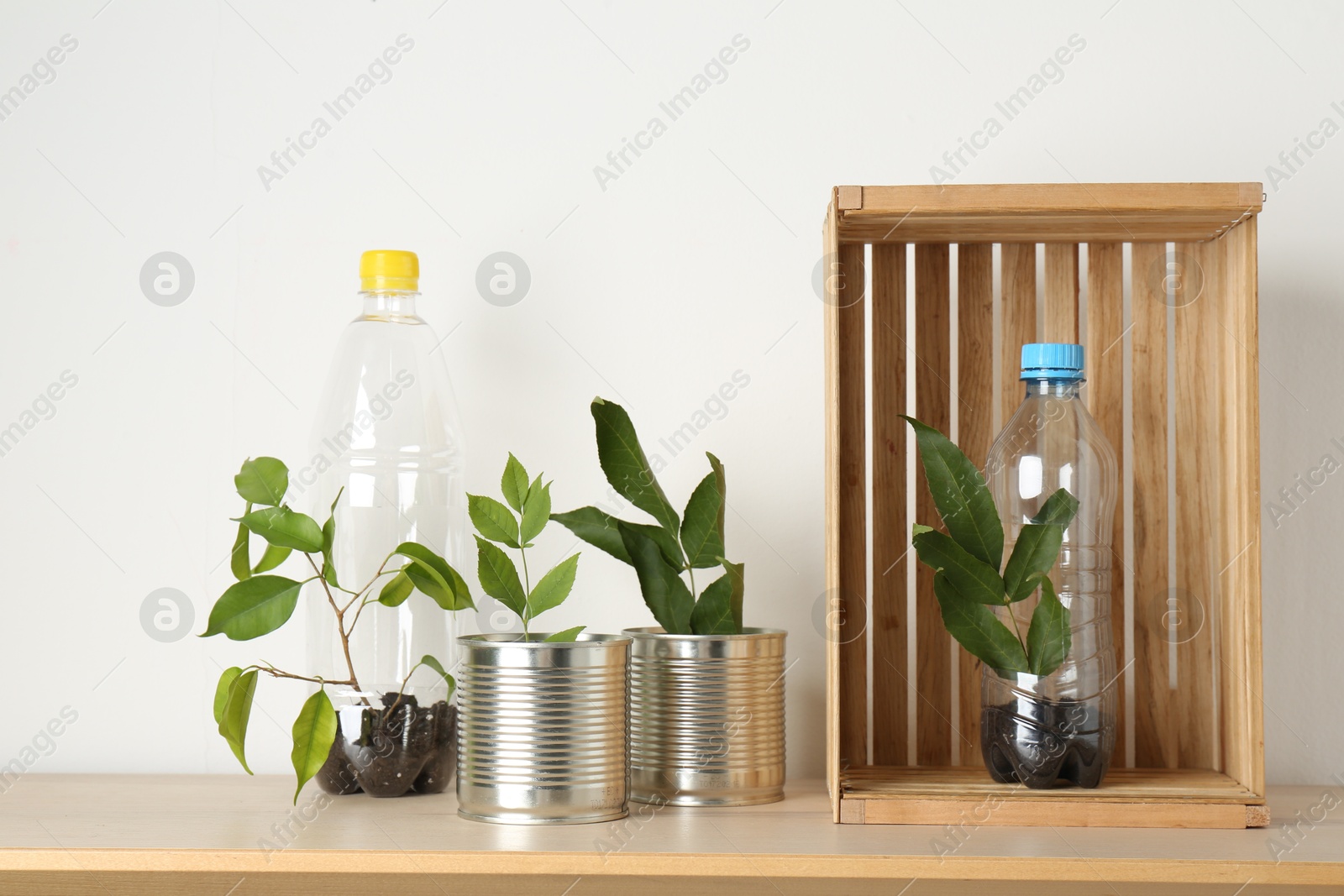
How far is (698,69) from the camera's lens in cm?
99

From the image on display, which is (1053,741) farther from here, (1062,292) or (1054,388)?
(1062,292)

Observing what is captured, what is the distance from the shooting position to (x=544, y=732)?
72cm

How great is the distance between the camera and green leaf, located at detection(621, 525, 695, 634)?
2.70 ft

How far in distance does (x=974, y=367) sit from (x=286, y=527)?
1.94 feet

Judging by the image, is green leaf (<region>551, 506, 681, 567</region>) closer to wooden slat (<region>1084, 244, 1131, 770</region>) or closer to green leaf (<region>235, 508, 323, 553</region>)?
green leaf (<region>235, 508, 323, 553</region>)

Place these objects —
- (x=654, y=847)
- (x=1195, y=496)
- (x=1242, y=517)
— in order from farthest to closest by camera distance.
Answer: (x=1195, y=496)
(x=1242, y=517)
(x=654, y=847)

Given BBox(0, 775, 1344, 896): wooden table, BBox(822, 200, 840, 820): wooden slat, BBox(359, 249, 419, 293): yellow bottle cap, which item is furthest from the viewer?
BBox(359, 249, 419, 293): yellow bottle cap

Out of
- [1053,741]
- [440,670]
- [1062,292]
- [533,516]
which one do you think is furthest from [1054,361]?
[440,670]

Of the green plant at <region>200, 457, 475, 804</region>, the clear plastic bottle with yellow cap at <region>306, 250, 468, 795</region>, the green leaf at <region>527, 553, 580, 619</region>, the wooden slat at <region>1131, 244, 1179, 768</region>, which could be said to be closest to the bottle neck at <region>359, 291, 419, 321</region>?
the clear plastic bottle with yellow cap at <region>306, 250, 468, 795</region>

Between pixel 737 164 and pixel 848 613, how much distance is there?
0.43 m

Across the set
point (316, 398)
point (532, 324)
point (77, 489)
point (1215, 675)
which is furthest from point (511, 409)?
point (1215, 675)

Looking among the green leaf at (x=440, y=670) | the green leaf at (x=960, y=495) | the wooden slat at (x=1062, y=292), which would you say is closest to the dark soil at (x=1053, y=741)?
the green leaf at (x=960, y=495)

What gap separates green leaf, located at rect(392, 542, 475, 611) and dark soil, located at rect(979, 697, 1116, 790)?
0.42 metres

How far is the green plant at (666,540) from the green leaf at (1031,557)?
21 centimetres
